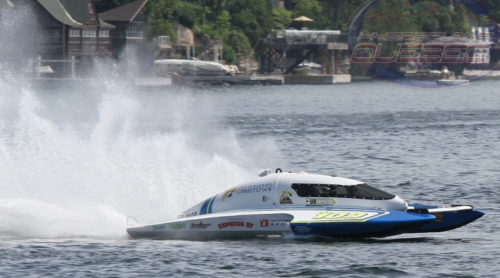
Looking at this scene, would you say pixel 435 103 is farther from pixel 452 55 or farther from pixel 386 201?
pixel 386 201

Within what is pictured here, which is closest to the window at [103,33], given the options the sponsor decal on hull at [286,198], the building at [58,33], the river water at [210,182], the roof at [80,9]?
the building at [58,33]

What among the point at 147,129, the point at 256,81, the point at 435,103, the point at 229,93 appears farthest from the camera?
the point at 256,81

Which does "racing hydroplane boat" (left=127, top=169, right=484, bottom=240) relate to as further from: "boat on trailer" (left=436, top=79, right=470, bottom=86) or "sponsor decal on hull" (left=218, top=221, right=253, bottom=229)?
"boat on trailer" (left=436, top=79, right=470, bottom=86)

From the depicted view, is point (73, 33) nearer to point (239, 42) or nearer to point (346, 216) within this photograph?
point (239, 42)

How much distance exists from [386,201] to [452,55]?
98164mm

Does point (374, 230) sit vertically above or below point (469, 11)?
below

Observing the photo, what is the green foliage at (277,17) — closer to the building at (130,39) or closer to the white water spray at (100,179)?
the building at (130,39)

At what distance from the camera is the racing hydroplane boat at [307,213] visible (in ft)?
61.6

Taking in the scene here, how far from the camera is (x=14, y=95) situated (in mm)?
67312

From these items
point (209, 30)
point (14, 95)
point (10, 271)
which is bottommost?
point (10, 271)

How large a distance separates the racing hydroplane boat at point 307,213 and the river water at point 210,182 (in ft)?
1.10

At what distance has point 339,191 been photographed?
63.4ft

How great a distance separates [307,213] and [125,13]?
8531cm

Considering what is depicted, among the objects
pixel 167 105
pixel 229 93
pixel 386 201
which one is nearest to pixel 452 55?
pixel 229 93
